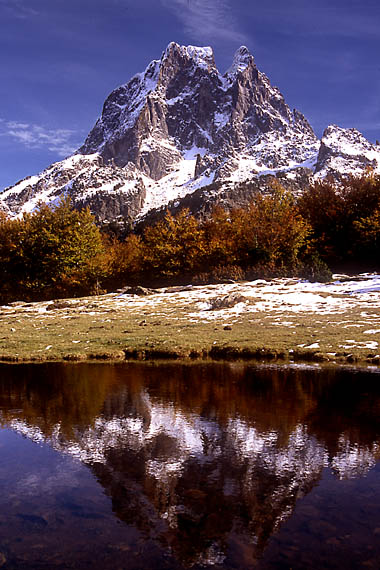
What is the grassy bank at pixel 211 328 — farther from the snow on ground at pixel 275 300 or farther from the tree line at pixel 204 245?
the tree line at pixel 204 245

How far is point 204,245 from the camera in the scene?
219 feet

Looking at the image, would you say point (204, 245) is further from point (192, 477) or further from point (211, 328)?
point (192, 477)

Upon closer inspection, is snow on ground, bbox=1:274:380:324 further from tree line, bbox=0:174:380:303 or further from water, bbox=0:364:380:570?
water, bbox=0:364:380:570

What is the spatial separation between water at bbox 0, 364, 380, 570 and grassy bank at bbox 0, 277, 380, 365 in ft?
20.0

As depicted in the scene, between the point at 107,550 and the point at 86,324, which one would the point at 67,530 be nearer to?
the point at 107,550

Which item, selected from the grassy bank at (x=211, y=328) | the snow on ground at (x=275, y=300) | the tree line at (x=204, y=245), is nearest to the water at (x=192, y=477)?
the grassy bank at (x=211, y=328)

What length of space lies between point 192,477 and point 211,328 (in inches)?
733

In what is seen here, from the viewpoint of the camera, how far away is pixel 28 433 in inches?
402

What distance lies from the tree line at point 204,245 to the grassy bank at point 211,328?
20.3m

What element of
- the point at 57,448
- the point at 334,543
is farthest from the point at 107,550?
the point at 57,448

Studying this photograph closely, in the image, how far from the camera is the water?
5.44 meters

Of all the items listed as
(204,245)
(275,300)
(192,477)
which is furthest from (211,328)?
(204,245)

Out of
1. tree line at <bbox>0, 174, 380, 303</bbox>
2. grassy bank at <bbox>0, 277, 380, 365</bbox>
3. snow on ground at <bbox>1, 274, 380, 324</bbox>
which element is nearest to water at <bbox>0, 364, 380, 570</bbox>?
grassy bank at <bbox>0, 277, 380, 365</bbox>

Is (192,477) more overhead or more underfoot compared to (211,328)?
more underfoot
